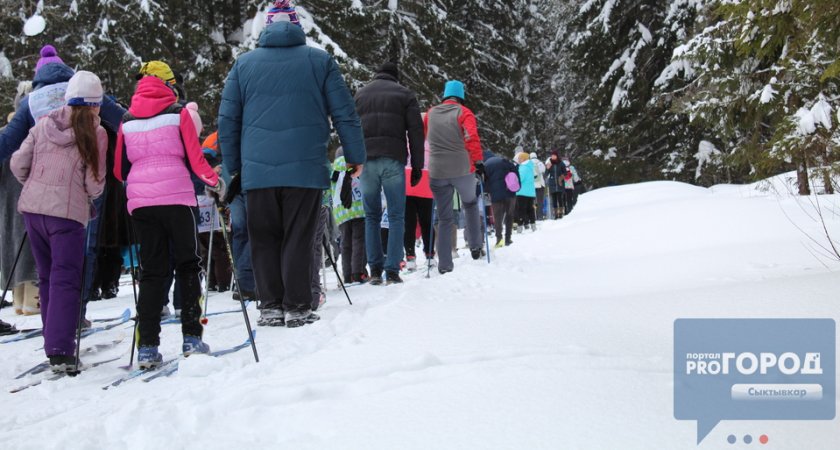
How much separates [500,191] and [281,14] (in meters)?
7.35

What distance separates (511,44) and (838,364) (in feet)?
86.7

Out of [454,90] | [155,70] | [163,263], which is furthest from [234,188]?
[454,90]

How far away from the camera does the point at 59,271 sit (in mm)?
3857

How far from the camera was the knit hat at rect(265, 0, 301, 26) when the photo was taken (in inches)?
180

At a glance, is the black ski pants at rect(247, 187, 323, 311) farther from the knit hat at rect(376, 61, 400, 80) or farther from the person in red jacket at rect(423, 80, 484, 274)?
the person in red jacket at rect(423, 80, 484, 274)

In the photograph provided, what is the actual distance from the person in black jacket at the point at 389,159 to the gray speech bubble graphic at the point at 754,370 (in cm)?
A: 376

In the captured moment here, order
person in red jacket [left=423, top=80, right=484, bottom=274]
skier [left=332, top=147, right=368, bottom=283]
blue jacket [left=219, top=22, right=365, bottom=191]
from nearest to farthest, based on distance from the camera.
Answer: blue jacket [left=219, top=22, right=365, bottom=191]
skier [left=332, top=147, right=368, bottom=283]
person in red jacket [left=423, top=80, right=484, bottom=274]

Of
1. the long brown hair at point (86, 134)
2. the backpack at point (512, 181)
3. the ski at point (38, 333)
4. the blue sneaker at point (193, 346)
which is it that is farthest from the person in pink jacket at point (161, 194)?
the backpack at point (512, 181)

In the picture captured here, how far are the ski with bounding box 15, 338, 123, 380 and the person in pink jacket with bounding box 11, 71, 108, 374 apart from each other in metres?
0.19

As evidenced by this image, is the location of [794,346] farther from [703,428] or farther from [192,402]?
[192,402]

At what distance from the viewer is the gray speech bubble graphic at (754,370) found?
215 cm

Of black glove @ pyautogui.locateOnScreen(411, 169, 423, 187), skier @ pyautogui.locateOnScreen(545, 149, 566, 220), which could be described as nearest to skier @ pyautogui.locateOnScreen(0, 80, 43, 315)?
black glove @ pyautogui.locateOnScreen(411, 169, 423, 187)

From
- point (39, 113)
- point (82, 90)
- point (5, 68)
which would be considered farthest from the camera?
point (5, 68)

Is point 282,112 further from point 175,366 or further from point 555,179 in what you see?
point 555,179
